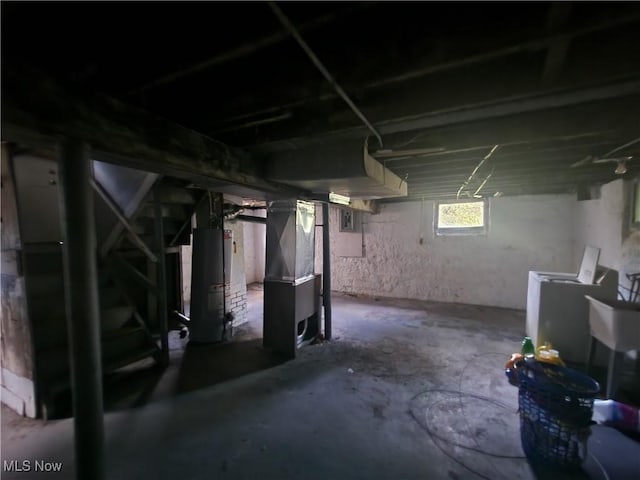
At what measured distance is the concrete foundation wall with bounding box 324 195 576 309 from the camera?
184 inches

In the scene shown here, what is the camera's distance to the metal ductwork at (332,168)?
6.68ft

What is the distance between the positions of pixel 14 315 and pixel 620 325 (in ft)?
14.8

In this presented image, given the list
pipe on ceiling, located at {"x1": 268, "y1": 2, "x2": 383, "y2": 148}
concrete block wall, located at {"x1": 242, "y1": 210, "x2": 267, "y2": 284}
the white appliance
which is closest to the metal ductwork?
pipe on ceiling, located at {"x1": 268, "y1": 2, "x2": 383, "y2": 148}

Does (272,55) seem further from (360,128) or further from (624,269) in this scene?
(624,269)

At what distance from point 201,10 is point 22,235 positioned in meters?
2.21

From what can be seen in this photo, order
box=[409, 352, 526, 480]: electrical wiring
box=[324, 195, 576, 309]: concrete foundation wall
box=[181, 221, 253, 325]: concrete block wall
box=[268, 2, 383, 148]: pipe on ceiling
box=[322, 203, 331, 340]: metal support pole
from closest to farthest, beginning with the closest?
box=[268, 2, 383, 148]: pipe on ceiling → box=[409, 352, 526, 480]: electrical wiring → box=[322, 203, 331, 340]: metal support pole → box=[181, 221, 253, 325]: concrete block wall → box=[324, 195, 576, 309]: concrete foundation wall

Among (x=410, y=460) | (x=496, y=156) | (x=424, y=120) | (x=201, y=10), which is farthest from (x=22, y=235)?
(x=496, y=156)

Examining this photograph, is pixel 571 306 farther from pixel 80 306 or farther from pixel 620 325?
pixel 80 306

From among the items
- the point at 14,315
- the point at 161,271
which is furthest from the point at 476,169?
the point at 14,315

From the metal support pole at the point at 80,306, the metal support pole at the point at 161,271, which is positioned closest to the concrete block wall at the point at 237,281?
the metal support pole at the point at 161,271

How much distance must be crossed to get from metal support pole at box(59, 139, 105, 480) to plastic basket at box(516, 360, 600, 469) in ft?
7.62

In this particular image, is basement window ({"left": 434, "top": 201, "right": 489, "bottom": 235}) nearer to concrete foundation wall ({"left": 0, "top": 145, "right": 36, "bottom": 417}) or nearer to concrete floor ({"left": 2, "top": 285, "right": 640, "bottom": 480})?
concrete floor ({"left": 2, "top": 285, "right": 640, "bottom": 480})

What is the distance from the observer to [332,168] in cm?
211

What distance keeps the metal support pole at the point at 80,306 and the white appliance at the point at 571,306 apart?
3739 mm
